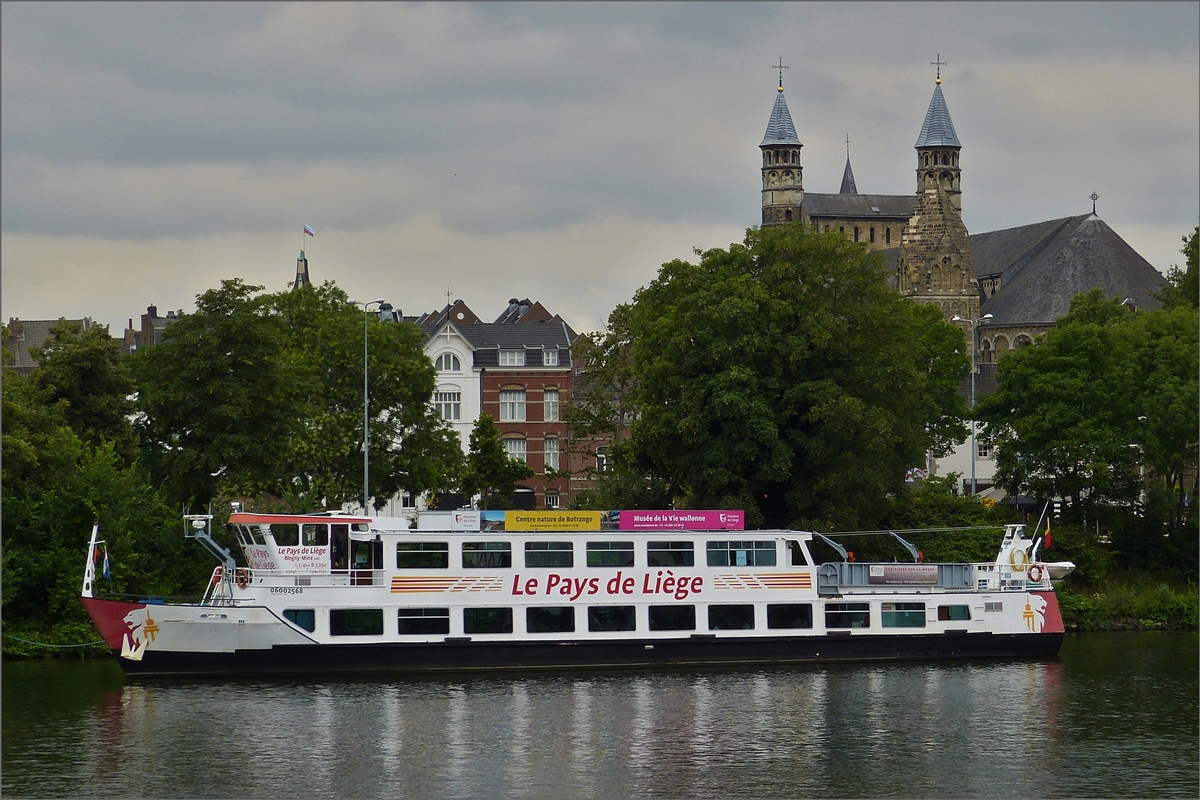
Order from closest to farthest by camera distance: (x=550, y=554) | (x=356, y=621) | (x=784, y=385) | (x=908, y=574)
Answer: (x=356, y=621), (x=550, y=554), (x=908, y=574), (x=784, y=385)

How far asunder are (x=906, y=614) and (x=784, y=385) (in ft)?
43.5

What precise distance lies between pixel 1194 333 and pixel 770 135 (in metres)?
124

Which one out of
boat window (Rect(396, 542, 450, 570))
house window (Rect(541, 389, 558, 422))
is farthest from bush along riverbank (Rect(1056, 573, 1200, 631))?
house window (Rect(541, 389, 558, 422))

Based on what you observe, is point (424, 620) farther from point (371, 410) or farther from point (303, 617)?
point (371, 410)

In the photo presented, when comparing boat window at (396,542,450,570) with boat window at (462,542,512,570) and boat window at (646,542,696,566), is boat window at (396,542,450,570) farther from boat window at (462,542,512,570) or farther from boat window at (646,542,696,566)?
boat window at (646,542,696,566)

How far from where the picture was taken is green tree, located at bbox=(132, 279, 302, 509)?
63406 millimetres

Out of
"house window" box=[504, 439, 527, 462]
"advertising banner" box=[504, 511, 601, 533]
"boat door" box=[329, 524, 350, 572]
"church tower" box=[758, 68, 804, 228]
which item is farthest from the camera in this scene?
"church tower" box=[758, 68, 804, 228]

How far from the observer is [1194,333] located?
73.2m

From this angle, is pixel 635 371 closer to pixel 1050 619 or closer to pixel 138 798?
pixel 1050 619

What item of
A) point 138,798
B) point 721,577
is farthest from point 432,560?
point 138,798

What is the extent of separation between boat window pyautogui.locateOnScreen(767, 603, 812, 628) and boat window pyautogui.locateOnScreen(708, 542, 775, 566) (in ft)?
4.43

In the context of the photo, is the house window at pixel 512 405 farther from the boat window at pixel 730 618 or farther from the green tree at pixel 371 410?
the boat window at pixel 730 618

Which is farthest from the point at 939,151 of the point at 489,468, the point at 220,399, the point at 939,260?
the point at 220,399

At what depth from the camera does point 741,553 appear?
5147 cm
